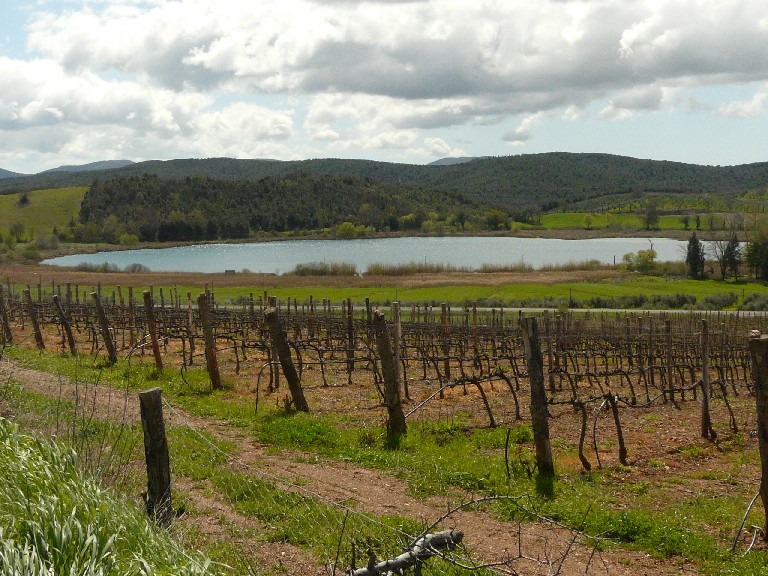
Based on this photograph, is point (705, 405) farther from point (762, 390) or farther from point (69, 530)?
point (69, 530)

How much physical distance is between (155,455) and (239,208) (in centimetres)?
14104

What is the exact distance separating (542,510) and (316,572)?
315 centimetres

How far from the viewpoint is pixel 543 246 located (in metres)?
114

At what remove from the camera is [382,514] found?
789cm

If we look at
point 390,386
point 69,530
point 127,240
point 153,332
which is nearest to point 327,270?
point 153,332

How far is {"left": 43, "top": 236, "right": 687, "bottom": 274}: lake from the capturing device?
290 ft

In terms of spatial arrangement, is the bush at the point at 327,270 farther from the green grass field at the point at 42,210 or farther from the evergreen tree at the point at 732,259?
the green grass field at the point at 42,210

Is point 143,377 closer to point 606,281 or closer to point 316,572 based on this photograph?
point 316,572

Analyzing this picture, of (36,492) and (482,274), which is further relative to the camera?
(482,274)

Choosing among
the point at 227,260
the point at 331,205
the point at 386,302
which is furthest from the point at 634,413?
the point at 331,205

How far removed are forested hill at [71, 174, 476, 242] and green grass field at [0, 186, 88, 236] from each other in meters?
3.30

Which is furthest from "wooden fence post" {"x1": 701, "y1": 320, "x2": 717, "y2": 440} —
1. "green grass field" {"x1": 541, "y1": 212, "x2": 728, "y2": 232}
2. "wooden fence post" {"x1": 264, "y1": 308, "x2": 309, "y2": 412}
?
"green grass field" {"x1": 541, "y1": 212, "x2": 728, "y2": 232}

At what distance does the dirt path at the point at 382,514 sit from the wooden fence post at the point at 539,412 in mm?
1423

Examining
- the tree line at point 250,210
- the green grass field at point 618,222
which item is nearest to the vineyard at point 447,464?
the tree line at point 250,210
